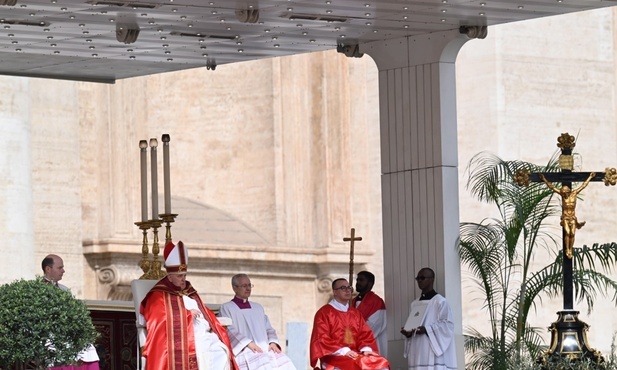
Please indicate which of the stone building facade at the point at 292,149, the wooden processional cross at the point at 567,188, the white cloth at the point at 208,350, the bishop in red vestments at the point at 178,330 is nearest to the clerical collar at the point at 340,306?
the bishop in red vestments at the point at 178,330

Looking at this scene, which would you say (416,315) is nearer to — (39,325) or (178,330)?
(178,330)

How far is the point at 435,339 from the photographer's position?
1731 cm

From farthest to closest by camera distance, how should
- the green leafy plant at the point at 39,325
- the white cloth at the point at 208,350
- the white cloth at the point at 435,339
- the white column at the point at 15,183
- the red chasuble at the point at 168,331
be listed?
the white column at the point at 15,183
the white cloth at the point at 435,339
the white cloth at the point at 208,350
the red chasuble at the point at 168,331
the green leafy plant at the point at 39,325

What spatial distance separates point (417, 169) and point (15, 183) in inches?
266

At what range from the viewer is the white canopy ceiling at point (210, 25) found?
53.9 ft

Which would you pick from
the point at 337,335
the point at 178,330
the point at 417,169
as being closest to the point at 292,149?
the point at 417,169

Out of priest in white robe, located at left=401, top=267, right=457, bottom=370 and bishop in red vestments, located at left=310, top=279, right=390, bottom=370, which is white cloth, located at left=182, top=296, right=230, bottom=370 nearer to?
bishop in red vestments, located at left=310, top=279, right=390, bottom=370

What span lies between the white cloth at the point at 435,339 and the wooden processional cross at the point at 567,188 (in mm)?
1725

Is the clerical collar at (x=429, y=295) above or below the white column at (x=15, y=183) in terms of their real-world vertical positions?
below

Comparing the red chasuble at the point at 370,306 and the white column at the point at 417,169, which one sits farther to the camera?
the red chasuble at the point at 370,306

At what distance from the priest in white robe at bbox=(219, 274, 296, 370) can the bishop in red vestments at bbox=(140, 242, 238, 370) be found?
0.80 m

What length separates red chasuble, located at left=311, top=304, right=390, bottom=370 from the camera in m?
17.5

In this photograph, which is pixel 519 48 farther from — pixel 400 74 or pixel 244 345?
pixel 244 345

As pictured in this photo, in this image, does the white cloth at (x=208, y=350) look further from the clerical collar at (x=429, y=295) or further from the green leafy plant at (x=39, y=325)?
the clerical collar at (x=429, y=295)
